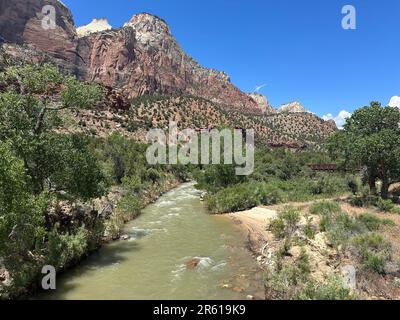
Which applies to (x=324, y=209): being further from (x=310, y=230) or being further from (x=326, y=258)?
(x=326, y=258)

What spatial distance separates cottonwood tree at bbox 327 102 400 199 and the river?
9.35 metres

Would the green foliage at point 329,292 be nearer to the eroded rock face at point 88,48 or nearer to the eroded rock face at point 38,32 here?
A: the eroded rock face at point 88,48

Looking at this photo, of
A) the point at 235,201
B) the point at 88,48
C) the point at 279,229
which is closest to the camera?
the point at 279,229

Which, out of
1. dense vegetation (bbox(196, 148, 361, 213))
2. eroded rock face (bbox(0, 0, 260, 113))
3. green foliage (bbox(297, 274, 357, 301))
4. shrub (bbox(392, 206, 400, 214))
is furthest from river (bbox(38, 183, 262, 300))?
eroded rock face (bbox(0, 0, 260, 113))

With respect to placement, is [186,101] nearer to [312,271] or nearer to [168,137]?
[168,137]

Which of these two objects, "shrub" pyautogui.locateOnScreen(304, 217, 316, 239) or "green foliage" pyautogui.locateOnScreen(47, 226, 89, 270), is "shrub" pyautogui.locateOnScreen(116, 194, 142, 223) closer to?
"green foliage" pyautogui.locateOnScreen(47, 226, 89, 270)

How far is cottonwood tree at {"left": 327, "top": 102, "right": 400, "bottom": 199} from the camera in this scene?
77.4 feet

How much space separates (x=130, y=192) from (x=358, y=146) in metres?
19.0

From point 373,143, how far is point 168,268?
15346mm

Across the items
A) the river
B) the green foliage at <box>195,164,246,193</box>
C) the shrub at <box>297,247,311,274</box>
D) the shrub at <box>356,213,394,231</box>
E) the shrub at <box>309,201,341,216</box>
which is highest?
the green foliage at <box>195,164,246,193</box>

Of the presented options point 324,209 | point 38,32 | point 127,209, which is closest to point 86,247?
point 127,209

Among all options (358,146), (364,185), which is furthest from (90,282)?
(364,185)

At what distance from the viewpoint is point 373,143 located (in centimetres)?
2336

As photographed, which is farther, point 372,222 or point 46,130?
point 372,222
